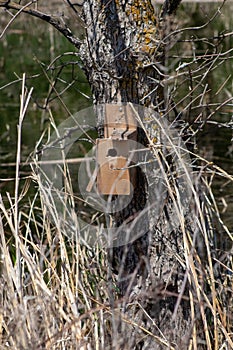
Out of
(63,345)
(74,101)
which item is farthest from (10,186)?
(63,345)

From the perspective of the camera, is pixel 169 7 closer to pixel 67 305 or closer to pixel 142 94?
pixel 142 94

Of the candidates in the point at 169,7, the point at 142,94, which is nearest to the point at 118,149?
the point at 142,94

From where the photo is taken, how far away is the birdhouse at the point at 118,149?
2.43 metres

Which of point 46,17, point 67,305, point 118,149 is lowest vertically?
point 67,305

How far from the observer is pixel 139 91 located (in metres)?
2.46

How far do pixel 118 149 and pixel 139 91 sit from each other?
0.19 m

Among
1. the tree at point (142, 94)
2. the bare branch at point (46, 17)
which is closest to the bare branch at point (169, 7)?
the tree at point (142, 94)

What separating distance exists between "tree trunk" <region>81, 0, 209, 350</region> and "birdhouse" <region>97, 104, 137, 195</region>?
0.15ft

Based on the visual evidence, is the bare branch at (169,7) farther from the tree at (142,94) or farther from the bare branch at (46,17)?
the bare branch at (46,17)

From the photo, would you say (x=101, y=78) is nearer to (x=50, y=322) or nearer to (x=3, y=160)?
(x=50, y=322)

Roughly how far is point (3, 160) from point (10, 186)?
45 centimetres

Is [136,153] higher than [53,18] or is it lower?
lower

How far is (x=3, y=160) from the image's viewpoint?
551 centimetres

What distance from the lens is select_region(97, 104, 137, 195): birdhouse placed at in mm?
2432
